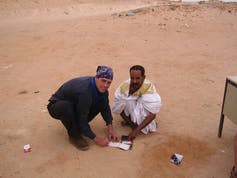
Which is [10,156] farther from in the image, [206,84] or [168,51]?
[168,51]

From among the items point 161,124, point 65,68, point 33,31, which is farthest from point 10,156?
point 33,31

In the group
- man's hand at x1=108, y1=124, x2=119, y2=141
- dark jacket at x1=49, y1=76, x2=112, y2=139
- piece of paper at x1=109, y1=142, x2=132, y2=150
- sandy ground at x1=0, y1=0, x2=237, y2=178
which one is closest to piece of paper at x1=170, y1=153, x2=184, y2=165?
sandy ground at x1=0, y1=0, x2=237, y2=178

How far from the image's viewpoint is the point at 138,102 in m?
3.63

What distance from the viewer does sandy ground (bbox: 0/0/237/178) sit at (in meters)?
3.16

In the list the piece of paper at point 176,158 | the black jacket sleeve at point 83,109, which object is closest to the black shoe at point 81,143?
the black jacket sleeve at point 83,109

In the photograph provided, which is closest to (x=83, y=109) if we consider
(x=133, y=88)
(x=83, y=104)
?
(x=83, y=104)

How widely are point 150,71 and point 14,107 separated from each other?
2870 millimetres

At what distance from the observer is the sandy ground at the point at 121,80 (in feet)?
10.4

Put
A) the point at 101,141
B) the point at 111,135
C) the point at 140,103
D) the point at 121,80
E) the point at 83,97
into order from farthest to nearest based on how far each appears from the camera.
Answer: the point at 121,80 → the point at 140,103 → the point at 111,135 → the point at 101,141 → the point at 83,97

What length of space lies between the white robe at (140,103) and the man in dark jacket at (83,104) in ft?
0.97

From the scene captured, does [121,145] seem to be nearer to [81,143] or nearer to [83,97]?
[81,143]

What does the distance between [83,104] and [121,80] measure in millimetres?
2574

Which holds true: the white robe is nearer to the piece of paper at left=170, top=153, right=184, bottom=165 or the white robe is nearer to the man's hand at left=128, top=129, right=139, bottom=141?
the man's hand at left=128, top=129, right=139, bottom=141

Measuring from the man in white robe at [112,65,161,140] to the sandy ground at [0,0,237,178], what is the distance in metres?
0.18
